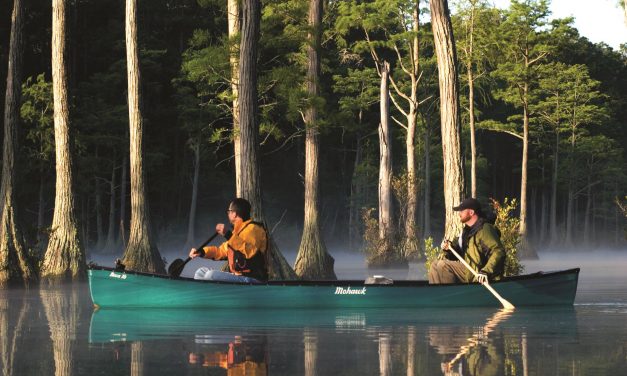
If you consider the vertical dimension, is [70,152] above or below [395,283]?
above

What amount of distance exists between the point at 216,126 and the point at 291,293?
43958mm

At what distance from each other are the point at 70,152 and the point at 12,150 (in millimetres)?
1862

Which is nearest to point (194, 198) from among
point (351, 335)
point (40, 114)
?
point (40, 114)

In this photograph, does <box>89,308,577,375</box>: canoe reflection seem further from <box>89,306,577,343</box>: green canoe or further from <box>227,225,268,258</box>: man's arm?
<box>227,225,268,258</box>: man's arm

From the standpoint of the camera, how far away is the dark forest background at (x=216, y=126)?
152 ft

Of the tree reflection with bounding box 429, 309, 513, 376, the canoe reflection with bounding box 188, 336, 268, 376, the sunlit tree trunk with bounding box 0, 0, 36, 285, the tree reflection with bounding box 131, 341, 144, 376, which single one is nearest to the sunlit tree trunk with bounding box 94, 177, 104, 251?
A: the sunlit tree trunk with bounding box 0, 0, 36, 285

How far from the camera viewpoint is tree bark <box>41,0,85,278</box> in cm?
2620

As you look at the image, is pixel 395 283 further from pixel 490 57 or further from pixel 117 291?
pixel 490 57

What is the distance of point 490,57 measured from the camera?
5534 centimetres

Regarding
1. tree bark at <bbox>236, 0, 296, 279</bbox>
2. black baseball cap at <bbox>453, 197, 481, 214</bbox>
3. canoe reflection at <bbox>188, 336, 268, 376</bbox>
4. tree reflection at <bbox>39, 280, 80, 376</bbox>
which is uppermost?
tree bark at <bbox>236, 0, 296, 279</bbox>

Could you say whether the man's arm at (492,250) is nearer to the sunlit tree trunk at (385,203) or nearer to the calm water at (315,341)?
the calm water at (315,341)

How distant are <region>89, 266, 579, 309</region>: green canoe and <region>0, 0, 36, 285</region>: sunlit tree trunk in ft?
23.4

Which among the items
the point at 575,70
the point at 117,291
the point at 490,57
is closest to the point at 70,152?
the point at 117,291

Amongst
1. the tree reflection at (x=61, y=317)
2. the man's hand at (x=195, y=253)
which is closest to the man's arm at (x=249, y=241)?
the man's hand at (x=195, y=253)
